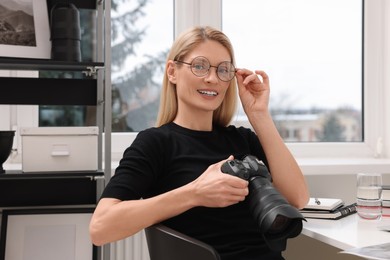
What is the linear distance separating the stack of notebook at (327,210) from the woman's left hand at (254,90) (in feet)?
1.40

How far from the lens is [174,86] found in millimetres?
1712

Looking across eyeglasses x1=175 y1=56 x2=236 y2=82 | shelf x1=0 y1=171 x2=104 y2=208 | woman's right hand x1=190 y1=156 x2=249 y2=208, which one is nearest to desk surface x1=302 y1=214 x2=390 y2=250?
woman's right hand x1=190 y1=156 x2=249 y2=208

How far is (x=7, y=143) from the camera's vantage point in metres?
2.01

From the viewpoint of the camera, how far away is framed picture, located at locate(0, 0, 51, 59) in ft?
6.64

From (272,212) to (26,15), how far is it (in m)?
1.31

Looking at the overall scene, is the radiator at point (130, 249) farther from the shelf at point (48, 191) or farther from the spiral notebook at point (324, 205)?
the spiral notebook at point (324, 205)

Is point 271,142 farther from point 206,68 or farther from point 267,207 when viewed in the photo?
point 267,207

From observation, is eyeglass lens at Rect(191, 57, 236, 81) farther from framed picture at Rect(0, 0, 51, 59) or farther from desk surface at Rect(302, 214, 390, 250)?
framed picture at Rect(0, 0, 51, 59)

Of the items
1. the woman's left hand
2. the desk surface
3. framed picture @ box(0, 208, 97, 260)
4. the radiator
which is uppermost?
the woman's left hand

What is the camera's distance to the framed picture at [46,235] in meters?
2.07

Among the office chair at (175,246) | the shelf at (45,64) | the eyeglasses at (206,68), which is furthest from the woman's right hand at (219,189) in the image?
the shelf at (45,64)

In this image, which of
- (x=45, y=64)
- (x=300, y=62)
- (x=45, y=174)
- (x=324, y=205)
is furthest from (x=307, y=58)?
(x=45, y=174)

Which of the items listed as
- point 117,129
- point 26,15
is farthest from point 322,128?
point 26,15

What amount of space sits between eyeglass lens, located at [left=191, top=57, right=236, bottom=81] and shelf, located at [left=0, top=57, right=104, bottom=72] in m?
0.53
